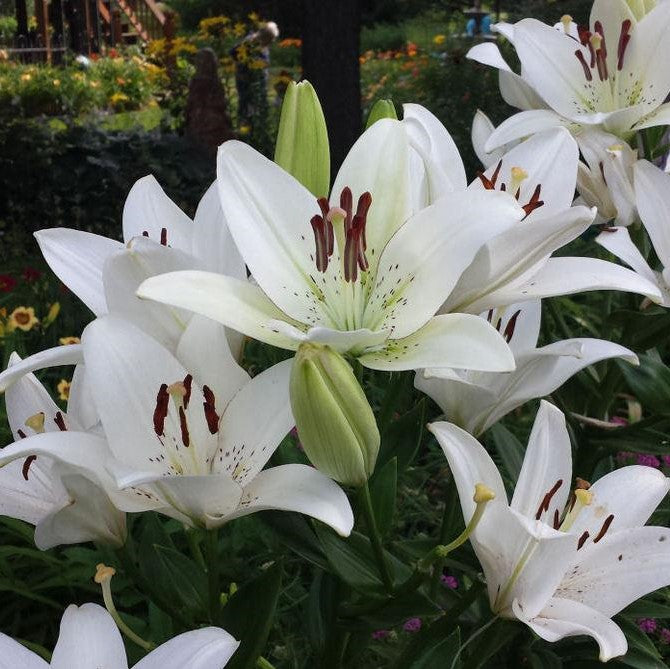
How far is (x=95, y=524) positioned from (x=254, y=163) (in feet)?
0.95

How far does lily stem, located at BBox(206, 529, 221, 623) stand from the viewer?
700mm

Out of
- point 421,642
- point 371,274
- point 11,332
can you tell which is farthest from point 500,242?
point 11,332

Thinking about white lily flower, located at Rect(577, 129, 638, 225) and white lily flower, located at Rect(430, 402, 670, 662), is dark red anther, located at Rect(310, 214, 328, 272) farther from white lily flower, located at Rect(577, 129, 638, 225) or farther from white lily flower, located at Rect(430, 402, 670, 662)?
white lily flower, located at Rect(577, 129, 638, 225)

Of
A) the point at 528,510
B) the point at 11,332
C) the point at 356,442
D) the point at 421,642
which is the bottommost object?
the point at 11,332

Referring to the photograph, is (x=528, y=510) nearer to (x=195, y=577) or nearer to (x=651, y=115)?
(x=195, y=577)

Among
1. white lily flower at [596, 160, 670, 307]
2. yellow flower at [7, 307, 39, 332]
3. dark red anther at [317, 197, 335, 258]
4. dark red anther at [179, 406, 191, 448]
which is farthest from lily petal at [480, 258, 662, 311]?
yellow flower at [7, 307, 39, 332]

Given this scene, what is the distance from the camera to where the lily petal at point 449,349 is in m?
0.59

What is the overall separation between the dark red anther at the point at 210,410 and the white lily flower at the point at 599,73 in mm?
515

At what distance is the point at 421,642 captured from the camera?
780 millimetres

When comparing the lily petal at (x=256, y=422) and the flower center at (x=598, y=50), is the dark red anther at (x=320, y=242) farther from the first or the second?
the flower center at (x=598, y=50)

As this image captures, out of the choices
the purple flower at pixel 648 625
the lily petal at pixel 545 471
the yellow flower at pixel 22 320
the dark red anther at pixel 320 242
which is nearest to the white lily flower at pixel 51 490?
the dark red anther at pixel 320 242

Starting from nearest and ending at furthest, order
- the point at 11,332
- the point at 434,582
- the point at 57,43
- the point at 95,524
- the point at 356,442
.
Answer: the point at 356,442 < the point at 95,524 < the point at 434,582 < the point at 11,332 < the point at 57,43

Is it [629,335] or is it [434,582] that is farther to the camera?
[629,335]

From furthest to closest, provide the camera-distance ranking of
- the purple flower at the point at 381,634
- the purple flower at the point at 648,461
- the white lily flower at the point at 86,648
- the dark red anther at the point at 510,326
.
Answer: the purple flower at the point at 648,461 → the purple flower at the point at 381,634 → the dark red anther at the point at 510,326 → the white lily flower at the point at 86,648
